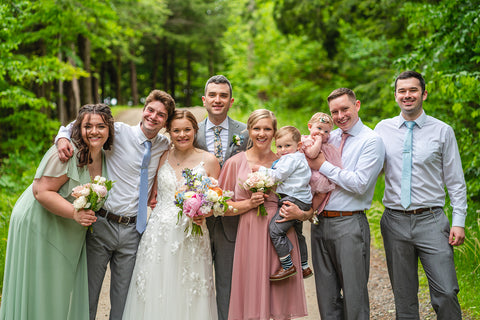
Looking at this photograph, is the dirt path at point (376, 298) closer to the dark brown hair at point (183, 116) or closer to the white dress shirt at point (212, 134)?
the white dress shirt at point (212, 134)

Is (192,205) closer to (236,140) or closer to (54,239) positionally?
(236,140)

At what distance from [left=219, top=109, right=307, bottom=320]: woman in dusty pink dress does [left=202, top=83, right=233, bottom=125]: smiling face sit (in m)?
0.57

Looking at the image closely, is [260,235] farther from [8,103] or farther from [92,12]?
[92,12]

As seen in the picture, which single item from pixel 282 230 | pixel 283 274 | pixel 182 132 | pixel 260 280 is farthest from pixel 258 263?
pixel 182 132

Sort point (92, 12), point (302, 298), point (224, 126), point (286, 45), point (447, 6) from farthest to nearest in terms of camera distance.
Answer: point (286, 45) → point (92, 12) → point (447, 6) → point (224, 126) → point (302, 298)

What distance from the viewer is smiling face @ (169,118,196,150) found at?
4332 millimetres

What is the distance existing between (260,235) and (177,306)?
1057mm

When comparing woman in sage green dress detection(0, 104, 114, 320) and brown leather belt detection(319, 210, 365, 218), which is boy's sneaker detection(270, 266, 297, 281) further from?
woman in sage green dress detection(0, 104, 114, 320)

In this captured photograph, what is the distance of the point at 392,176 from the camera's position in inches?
164

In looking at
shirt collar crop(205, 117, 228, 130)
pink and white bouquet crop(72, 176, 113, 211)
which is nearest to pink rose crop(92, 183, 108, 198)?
pink and white bouquet crop(72, 176, 113, 211)

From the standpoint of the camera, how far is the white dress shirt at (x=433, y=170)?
4.00 metres

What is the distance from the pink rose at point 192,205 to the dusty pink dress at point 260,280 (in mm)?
522

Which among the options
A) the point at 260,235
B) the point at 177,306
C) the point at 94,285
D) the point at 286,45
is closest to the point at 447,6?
the point at 260,235

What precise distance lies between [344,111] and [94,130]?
2395 millimetres
